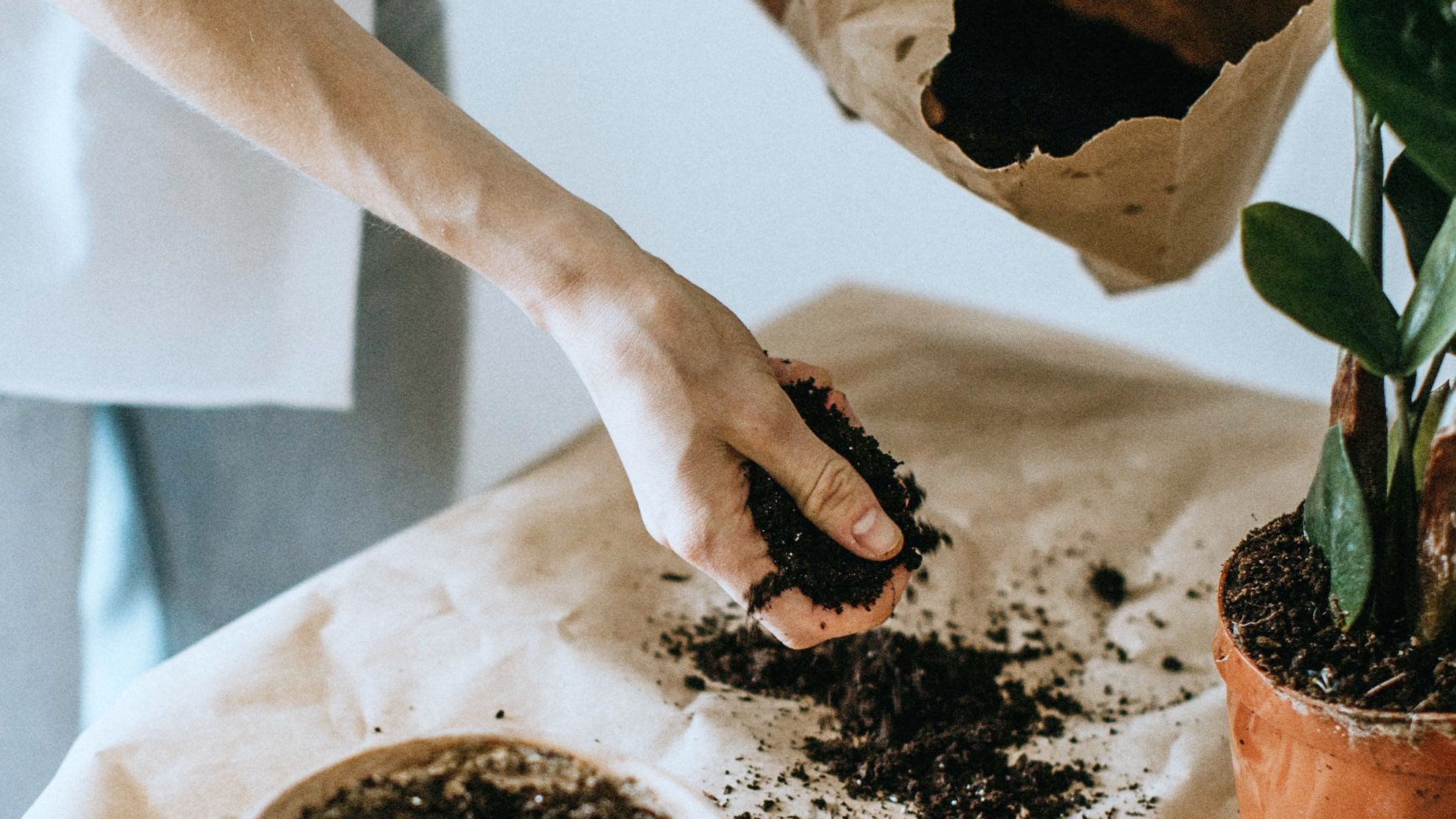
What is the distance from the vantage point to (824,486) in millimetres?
632

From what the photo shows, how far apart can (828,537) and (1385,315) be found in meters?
0.31

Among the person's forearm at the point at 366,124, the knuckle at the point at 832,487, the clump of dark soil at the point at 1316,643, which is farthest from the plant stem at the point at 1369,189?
the person's forearm at the point at 366,124

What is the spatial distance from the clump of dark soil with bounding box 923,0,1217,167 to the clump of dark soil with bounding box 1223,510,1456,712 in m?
0.30

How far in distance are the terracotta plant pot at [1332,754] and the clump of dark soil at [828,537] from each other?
192mm

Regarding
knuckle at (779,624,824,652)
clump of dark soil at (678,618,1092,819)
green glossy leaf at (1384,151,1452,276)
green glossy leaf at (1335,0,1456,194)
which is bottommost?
clump of dark soil at (678,618,1092,819)

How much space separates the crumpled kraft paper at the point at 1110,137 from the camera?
0.72 metres

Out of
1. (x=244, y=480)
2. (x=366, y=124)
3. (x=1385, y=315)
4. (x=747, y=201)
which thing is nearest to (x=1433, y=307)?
(x=1385, y=315)

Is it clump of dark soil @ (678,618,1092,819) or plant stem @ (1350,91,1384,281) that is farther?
clump of dark soil @ (678,618,1092,819)

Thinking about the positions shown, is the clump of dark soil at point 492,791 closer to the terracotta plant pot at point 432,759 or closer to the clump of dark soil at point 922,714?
the terracotta plant pot at point 432,759

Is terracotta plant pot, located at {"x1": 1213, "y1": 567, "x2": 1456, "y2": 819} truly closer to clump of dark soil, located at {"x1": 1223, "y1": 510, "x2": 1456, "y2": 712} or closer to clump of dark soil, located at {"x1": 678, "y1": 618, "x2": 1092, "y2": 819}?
clump of dark soil, located at {"x1": 1223, "y1": 510, "x2": 1456, "y2": 712}

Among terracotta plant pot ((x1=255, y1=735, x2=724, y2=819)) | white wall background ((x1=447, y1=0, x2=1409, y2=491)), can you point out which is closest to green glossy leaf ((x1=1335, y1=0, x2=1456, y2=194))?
terracotta plant pot ((x1=255, y1=735, x2=724, y2=819))

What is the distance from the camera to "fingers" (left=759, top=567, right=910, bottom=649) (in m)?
0.65

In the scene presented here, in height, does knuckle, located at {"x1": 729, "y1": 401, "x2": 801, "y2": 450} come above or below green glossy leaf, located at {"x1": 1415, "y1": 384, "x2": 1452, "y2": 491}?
above

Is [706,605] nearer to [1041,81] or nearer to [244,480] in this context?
[1041,81]
